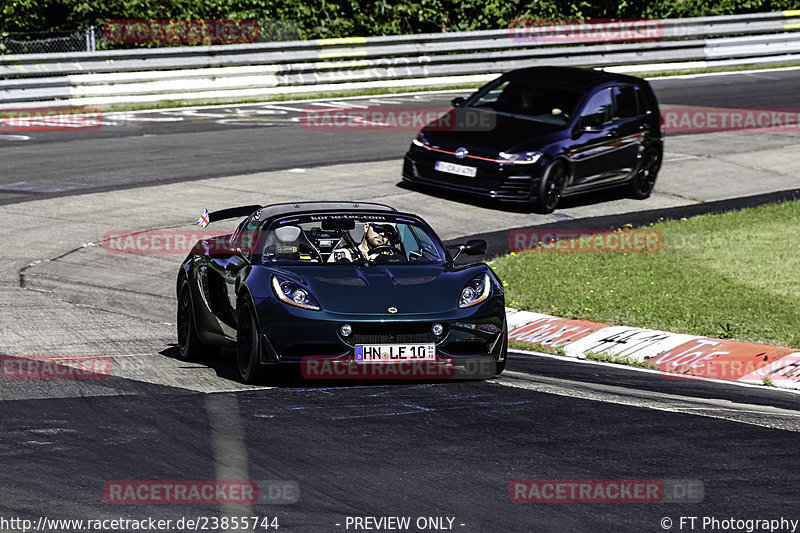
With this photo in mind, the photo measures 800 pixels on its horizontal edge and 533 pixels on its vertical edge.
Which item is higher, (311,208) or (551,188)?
(311,208)

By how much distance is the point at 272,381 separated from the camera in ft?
29.5

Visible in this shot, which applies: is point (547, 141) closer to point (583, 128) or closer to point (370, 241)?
point (583, 128)

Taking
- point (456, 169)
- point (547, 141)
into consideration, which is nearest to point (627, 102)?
point (547, 141)

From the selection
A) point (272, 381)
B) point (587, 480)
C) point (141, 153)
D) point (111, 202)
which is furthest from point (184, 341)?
point (141, 153)

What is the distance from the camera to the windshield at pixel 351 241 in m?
9.81

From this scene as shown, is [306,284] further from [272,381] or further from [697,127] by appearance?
[697,127]

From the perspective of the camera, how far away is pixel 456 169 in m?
17.9

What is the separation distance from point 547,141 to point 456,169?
4.39ft

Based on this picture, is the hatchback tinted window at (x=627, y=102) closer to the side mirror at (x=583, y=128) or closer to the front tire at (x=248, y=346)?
the side mirror at (x=583, y=128)

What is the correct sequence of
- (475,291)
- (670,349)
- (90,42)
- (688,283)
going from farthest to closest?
(90,42)
(688,283)
(670,349)
(475,291)

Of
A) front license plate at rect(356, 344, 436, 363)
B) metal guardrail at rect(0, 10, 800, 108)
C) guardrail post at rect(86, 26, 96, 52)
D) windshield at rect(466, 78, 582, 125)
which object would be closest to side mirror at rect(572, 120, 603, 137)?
windshield at rect(466, 78, 582, 125)

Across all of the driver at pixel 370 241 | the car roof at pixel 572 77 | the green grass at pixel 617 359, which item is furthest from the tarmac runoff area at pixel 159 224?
the green grass at pixel 617 359

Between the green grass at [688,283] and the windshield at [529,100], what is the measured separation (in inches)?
102

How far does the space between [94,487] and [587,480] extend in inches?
98.5
